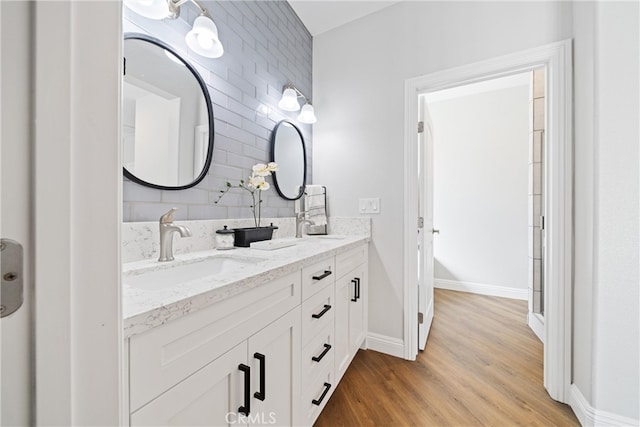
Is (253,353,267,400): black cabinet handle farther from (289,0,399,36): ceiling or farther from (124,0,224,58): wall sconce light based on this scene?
(289,0,399,36): ceiling

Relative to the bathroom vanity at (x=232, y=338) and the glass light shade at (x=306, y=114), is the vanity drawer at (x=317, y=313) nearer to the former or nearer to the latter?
the bathroom vanity at (x=232, y=338)

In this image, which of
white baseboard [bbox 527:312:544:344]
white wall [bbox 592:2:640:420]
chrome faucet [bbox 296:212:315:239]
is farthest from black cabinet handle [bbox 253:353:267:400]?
white baseboard [bbox 527:312:544:344]

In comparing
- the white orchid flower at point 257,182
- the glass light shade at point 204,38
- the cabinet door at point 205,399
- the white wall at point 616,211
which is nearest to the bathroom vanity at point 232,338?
the cabinet door at point 205,399

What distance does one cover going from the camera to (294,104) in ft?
6.25

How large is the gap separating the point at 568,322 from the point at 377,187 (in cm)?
135

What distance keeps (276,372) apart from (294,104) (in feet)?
5.59

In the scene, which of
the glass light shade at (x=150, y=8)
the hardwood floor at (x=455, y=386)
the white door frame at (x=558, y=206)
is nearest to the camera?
the glass light shade at (x=150, y=8)

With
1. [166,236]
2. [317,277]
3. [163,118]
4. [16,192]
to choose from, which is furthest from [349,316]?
[16,192]

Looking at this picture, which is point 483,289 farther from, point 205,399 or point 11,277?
point 11,277

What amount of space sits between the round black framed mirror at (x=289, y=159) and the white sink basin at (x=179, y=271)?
0.82m

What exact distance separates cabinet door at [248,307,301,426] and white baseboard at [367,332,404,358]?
42.0 inches

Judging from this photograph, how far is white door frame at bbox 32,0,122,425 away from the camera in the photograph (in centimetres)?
27

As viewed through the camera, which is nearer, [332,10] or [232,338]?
[232,338]

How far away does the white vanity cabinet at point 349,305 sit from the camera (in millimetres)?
1444
